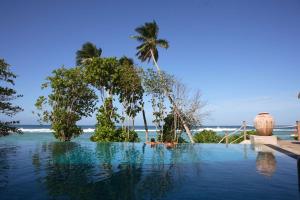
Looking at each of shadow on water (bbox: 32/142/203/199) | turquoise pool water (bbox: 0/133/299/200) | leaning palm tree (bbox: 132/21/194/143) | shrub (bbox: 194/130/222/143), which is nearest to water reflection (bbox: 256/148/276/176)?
turquoise pool water (bbox: 0/133/299/200)

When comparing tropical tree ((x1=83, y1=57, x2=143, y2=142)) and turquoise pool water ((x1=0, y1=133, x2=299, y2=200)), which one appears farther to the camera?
tropical tree ((x1=83, y1=57, x2=143, y2=142))

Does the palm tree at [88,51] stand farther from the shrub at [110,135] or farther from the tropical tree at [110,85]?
the shrub at [110,135]

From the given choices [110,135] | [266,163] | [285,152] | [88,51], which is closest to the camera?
[266,163]

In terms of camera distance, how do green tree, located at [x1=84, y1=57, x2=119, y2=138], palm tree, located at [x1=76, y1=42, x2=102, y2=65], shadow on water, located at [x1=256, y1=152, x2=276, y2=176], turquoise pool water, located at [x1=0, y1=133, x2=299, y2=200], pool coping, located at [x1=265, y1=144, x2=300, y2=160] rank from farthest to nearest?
palm tree, located at [x1=76, y1=42, x2=102, y2=65] → green tree, located at [x1=84, y1=57, x2=119, y2=138] → pool coping, located at [x1=265, y1=144, x2=300, y2=160] → shadow on water, located at [x1=256, y1=152, x2=276, y2=176] → turquoise pool water, located at [x1=0, y1=133, x2=299, y2=200]

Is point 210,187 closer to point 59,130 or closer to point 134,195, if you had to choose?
point 134,195

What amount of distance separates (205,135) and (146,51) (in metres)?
12.7

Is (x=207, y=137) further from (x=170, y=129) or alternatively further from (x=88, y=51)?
(x=88, y=51)

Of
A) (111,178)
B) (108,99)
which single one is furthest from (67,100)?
(111,178)

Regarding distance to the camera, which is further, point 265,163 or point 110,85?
point 110,85

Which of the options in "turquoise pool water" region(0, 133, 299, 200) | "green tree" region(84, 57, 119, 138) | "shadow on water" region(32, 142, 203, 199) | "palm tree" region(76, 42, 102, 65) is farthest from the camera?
"palm tree" region(76, 42, 102, 65)

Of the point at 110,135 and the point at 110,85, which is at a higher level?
the point at 110,85

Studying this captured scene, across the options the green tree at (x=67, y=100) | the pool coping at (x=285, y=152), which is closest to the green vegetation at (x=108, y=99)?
the green tree at (x=67, y=100)

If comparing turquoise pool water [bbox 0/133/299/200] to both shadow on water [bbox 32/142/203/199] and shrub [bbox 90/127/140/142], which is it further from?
shrub [bbox 90/127/140/142]

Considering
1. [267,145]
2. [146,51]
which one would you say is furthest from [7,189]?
[146,51]
